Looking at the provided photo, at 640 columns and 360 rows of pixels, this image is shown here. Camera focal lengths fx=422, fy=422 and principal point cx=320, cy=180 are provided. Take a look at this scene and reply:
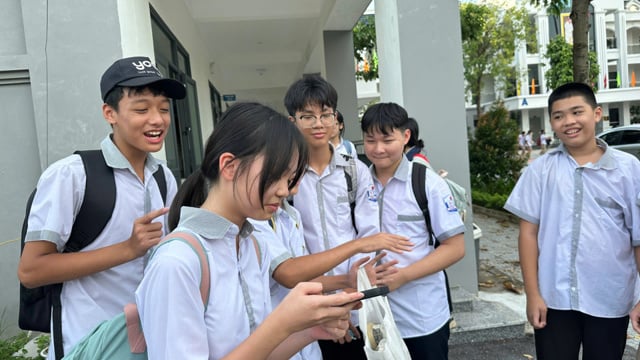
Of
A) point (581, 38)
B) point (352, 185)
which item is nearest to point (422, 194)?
point (352, 185)

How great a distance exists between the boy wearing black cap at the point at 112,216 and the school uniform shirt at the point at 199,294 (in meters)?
0.39

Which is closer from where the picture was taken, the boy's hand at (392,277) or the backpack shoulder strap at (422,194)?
the boy's hand at (392,277)

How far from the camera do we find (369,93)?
18.7 metres

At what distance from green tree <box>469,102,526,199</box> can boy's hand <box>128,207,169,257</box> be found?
29.5 ft

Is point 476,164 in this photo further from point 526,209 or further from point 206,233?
point 206,233

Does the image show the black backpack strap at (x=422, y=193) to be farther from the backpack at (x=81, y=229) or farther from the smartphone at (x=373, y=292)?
the backpack at (x=81, y=229)

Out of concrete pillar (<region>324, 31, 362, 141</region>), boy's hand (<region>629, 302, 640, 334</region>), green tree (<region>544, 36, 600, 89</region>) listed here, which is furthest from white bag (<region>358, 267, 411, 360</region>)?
green tree (<region>544, 36, 600, 89</region>)

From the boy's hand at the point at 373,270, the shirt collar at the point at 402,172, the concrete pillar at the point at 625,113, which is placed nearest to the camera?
the boy's hand at the point at 373,270

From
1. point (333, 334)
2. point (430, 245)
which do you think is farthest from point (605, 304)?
point (333, 334)

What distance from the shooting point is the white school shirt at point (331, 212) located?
6.89ft

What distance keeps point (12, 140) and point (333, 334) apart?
3.34 metres

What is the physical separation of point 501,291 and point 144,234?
13.3ft

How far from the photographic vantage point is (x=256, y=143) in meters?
1.11

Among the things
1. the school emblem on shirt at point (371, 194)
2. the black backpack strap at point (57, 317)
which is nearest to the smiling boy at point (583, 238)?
the school emblem on shirt at point (371, 194)
